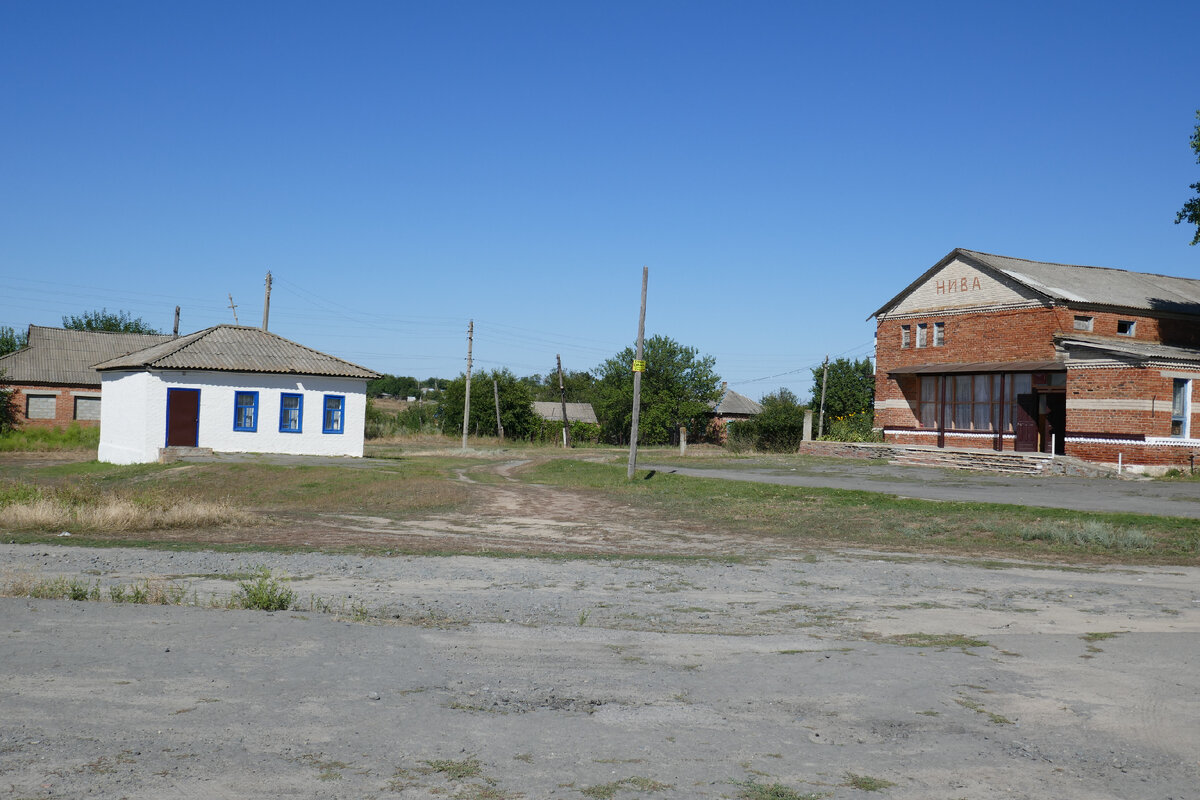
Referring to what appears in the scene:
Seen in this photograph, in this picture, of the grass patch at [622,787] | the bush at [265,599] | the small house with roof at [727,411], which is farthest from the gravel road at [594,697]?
the small house with roof at [727,411]

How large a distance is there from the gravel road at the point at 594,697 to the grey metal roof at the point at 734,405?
213ft

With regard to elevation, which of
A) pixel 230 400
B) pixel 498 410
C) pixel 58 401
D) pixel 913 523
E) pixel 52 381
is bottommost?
pixel 913 523

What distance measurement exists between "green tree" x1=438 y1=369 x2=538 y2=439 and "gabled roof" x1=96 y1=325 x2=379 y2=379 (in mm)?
27074

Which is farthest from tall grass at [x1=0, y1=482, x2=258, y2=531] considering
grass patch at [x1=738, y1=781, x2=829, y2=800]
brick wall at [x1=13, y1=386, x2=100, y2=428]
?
brick wall at [x1=13, y1=386, x2=100, y2=428]

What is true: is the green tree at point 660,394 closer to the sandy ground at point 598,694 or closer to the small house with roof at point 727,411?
the small house with roof at point 727,411

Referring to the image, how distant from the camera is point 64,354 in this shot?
52.2 meters

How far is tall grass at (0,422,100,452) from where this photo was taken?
43322mm

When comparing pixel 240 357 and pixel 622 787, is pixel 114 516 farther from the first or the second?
pixel 240 357

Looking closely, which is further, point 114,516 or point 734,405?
point 734,405

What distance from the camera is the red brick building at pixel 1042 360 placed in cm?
3170

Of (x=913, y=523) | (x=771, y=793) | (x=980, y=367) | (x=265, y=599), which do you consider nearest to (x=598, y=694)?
(x=771, y=793)

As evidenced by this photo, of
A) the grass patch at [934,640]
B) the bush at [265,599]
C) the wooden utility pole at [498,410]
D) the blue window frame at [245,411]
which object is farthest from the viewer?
Answer: the wooden utility pole at [498,410]

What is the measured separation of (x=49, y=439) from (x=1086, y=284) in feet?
154

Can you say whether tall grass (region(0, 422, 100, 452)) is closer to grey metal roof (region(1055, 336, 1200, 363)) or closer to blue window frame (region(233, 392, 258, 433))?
blue window frame (region(233, 392, 258, 433))
